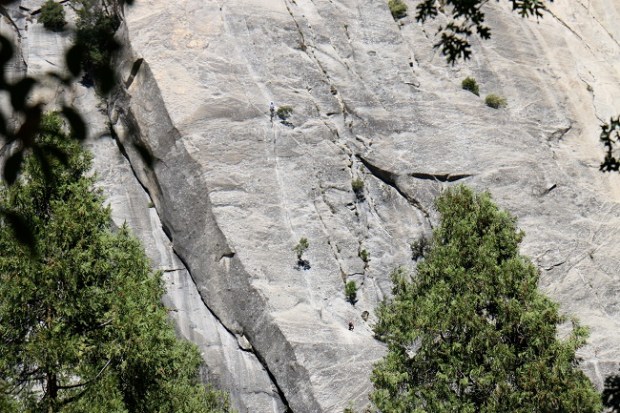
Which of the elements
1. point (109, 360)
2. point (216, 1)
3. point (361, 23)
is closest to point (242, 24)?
point (216, 1)

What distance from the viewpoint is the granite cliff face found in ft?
91.0

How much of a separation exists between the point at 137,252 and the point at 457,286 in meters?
6.49

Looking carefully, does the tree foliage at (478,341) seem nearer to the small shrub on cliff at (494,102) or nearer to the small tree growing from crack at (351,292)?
the small tree growing from crack at (351,292)

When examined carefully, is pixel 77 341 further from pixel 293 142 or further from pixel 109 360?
pixel 293 142

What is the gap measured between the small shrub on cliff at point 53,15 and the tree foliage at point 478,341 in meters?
18.3

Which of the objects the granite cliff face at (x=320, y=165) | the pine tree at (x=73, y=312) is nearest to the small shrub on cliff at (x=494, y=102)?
the granite cliff face at (x=320, y=165)

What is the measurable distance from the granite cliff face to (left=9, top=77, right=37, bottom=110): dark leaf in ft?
76.5

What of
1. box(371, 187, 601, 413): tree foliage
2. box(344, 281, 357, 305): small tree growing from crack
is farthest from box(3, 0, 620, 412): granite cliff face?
box(371, 187, 601, 413): tree foliage

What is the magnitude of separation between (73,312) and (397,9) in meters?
24.8

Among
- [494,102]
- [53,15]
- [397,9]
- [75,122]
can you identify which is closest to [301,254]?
[494,102]

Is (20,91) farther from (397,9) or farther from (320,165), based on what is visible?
(397,9)

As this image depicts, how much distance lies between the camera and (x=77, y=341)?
46.8ft

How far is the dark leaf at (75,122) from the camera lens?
3639mm

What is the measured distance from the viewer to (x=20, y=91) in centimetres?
355
